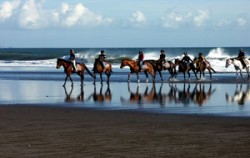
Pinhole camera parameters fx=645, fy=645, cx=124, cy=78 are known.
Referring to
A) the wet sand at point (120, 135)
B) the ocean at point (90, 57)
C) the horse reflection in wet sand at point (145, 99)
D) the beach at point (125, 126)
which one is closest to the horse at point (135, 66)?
the horse reflection in wet sand at point (145, 99)

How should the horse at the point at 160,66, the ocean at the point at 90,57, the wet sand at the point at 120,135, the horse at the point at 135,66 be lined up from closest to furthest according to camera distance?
the wet sand at the point at 120,135 < the horse at the point at 135,66 < the horse at the point at 160,66 < the ocean at the point at 90,57

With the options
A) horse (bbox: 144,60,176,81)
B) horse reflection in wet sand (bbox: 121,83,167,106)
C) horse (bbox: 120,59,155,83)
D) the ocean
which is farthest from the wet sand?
the ocean

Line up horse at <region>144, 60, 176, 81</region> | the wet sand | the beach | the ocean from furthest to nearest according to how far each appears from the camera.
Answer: the ocean
horse at <region>144, 60, 176, 81</region>
the beach
the wet sand

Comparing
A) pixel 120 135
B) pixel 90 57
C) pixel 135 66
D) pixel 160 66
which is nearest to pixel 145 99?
pixel 120 135

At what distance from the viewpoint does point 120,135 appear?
504 inches

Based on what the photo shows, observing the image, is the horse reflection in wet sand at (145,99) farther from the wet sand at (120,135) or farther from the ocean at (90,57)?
the ocean at (90,57)

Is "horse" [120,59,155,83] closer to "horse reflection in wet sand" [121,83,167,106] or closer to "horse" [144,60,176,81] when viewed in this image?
"horse" [144,60,176,81]

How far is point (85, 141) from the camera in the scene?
1188 cm

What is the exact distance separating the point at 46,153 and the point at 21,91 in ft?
60.7

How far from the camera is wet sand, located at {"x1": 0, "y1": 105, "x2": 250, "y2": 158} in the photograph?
35.1ft

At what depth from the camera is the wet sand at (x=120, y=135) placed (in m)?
10.7

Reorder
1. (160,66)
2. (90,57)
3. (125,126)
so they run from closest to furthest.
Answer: (125,126), (160,66), (90,57)

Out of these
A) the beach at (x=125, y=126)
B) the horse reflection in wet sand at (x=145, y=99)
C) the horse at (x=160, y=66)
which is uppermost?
the horse at (x=160, y=66)

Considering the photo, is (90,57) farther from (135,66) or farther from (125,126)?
(125,126)
